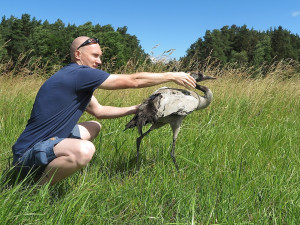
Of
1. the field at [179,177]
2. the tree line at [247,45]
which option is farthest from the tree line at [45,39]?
the field at [179,177]

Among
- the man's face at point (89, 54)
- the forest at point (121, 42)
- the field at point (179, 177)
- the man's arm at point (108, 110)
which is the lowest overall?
the field at point (179, 177)

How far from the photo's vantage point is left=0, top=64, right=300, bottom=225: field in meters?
2.25

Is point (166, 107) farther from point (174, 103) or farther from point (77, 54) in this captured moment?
point (77, 54)

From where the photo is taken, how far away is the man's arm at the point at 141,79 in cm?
282

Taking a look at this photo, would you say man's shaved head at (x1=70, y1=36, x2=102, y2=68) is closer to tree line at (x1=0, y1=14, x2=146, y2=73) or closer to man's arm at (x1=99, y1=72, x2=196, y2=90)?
man's arm at (x1=99, y1=72, x2=196, y2=90)

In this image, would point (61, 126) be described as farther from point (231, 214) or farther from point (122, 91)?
point (122, 91)

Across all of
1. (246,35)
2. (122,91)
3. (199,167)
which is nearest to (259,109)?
(122,91)

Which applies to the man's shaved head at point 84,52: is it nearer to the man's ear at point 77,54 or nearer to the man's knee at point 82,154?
the man's ear at point 77,54

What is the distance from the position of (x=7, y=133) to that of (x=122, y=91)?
2.78 m

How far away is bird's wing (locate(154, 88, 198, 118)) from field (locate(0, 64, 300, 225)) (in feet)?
1.65

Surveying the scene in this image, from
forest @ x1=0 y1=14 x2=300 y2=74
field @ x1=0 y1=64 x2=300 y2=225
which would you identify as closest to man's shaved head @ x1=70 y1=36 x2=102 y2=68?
field @ x1=0 y1=64 x2=300 y2=225

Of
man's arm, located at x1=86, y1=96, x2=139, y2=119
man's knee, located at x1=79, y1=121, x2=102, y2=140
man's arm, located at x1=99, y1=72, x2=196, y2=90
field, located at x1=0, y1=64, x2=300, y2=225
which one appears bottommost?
field, located at x1=0, y1=64, x2=300, y2=225

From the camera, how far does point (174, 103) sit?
3176mm

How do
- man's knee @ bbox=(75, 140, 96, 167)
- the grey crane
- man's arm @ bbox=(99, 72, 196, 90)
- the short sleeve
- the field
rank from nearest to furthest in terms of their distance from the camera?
the field, man's knee @ bbox=(75, 140, 96, 167), the short sleeve, man's arm @ bbox=(99, 72, 196, 90), the grey crane
